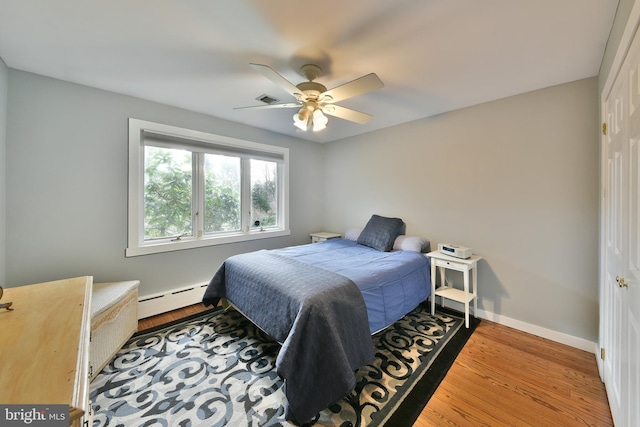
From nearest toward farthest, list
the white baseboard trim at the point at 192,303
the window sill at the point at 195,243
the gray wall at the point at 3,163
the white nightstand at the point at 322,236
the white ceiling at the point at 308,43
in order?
the white ceiling at the point at 308,43, the gray wall at the point at 3,163, the white baseboard trim at the point at 192,303, the window sill at the point at 195,243, the white nightstand at the point at 322,236

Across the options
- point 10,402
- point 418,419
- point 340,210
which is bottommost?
point 418,419

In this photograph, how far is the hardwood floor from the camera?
4.72 feet

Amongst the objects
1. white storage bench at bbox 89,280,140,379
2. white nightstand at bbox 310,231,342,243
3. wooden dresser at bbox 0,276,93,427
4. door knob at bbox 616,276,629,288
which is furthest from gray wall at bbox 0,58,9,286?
door knob at bbox 616,276,629,288

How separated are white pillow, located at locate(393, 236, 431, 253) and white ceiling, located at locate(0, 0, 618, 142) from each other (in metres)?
1.66

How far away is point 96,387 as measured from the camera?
1.64 meters

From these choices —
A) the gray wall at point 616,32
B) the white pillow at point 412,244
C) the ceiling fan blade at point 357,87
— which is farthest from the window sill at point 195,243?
the gray wall at point 616,32

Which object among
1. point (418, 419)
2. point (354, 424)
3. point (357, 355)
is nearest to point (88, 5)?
point (357, 355)

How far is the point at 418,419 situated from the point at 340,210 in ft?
10.1

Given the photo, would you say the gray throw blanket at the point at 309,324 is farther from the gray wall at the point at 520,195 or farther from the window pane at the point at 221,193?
the gray wall at the point at 520,195

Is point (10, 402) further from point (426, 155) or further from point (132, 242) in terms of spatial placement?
point (426, 155)

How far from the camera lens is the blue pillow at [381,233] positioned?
3.13m

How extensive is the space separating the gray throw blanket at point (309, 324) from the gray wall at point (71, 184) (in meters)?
1.39

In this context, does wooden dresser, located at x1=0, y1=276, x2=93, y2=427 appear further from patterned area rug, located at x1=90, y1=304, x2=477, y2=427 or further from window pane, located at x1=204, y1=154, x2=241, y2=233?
window pane, located at x1=204, y1=154, x2=241, y2=233

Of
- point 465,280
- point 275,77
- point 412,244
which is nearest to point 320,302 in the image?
point 275,77
